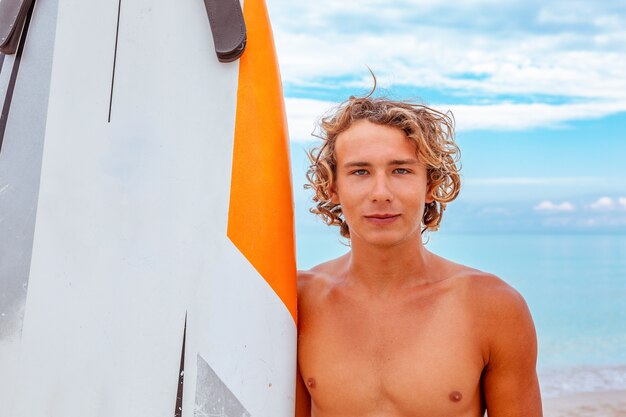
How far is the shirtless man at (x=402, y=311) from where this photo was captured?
6.73 feet

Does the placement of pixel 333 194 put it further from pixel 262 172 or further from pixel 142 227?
pixel 142 227

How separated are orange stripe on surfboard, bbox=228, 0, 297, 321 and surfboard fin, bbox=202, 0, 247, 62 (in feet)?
0.19

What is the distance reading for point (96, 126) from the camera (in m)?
2.11

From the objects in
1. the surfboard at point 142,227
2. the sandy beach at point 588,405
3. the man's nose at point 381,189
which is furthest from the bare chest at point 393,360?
the sandy beach at point 588,405

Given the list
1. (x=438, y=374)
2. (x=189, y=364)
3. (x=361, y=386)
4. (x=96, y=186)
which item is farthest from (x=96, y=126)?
(x=438, y=374)

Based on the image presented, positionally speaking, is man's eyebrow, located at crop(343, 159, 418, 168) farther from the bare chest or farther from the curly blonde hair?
the bare chest

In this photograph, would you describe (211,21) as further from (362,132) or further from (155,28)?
(362,132)

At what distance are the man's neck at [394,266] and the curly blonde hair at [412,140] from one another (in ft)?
Answer: 0.66

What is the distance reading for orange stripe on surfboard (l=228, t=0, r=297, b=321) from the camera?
83.4 inches

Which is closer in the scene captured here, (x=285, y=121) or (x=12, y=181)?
(x=12, y=181)

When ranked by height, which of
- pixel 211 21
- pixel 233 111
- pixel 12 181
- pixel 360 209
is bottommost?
pixel 360 209

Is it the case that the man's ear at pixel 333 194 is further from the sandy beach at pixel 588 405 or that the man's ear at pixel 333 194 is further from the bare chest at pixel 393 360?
the sandy beach at pixel 588 405

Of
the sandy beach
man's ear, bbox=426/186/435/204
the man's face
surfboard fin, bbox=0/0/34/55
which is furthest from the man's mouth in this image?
the sandy beach

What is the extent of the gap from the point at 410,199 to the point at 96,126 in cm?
91
